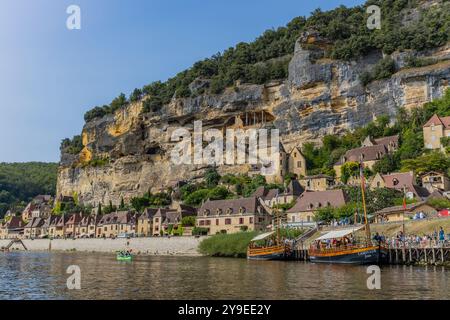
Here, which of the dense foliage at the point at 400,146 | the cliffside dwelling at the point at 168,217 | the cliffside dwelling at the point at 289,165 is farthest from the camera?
the cliffside dwelling at the point at 289,165

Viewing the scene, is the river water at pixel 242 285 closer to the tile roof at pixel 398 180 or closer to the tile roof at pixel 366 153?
the tile roof at pixel 398 180

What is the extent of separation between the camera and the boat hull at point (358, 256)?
127 ft

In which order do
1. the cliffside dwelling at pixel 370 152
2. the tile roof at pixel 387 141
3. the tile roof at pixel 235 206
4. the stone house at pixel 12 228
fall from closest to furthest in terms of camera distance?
1. the tile roof at pixel 235 206
2. the cliffside dwelling at pixel 370 152
3. the tile roof at pixel 387 141
4. the stone house at pixel 12 228

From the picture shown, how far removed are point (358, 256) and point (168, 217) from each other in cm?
5358

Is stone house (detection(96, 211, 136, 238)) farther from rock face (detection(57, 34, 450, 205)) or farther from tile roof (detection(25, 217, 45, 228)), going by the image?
tile roof (detection(25, 217, 45, 228))

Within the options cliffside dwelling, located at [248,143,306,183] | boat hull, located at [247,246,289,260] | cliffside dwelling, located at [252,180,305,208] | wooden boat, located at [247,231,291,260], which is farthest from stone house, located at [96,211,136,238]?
boat hull, located at [247,246,289,260]

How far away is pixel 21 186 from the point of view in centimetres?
17725

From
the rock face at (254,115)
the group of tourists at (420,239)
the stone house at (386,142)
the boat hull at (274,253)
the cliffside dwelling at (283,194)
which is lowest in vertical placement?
the boat hull at (274,253)

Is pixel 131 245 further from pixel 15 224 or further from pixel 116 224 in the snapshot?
pixel 15 224

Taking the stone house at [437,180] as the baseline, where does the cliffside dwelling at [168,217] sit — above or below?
below

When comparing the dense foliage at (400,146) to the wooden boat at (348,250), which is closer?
the wooden boat at (348,250)

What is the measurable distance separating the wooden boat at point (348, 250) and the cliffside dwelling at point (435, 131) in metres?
34.7

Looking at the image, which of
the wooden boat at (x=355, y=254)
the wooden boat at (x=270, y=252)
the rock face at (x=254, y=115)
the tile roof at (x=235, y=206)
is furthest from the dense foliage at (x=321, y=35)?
the wooden boat at (x=355, y=254)

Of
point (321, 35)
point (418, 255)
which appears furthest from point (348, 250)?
point (321, 35)
